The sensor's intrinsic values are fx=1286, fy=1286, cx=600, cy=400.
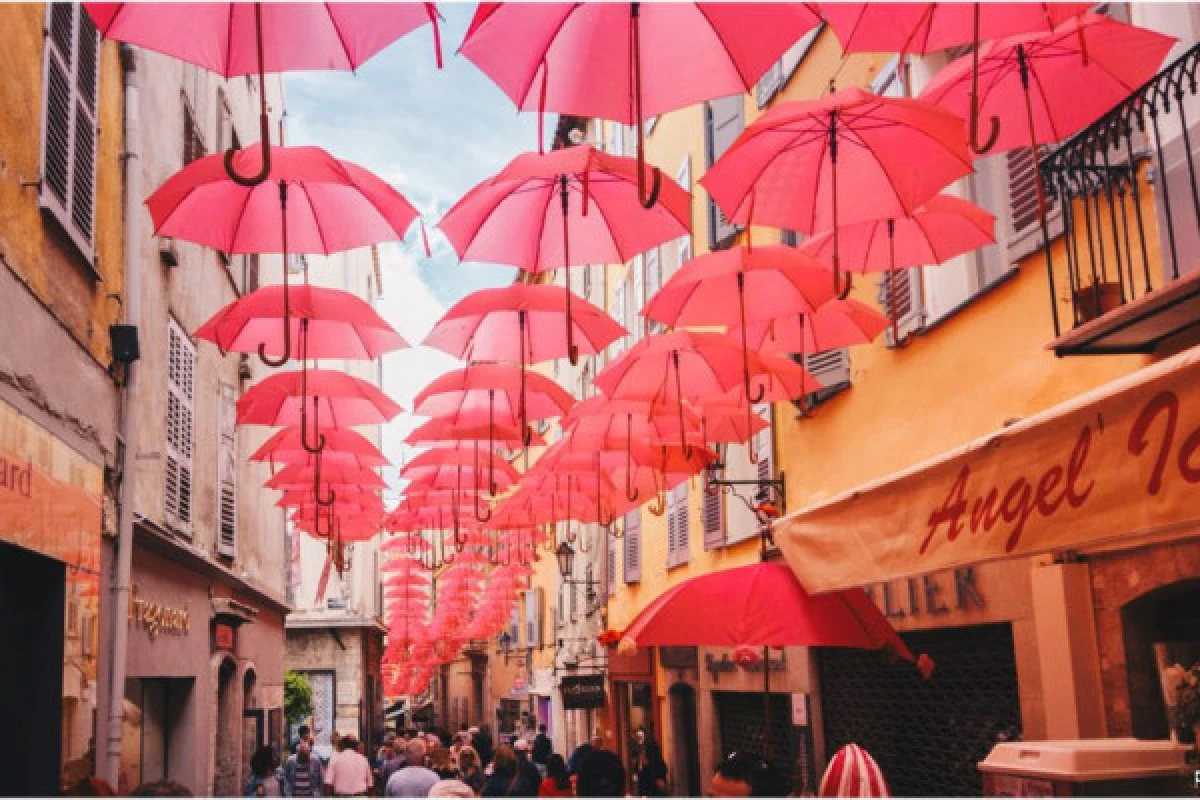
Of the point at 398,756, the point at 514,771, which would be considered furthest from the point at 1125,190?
the point at 398,756

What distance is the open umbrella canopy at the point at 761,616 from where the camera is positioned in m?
7.88

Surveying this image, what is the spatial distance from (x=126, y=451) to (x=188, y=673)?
4782 mm

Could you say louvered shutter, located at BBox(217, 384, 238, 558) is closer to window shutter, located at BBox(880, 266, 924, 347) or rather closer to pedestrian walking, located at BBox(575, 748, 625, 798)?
pedestrian walking, located at BBox(575, 748, 625, 798)

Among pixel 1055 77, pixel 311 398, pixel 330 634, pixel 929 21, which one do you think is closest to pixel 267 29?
pixel 929 21

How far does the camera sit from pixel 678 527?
68.6 ft

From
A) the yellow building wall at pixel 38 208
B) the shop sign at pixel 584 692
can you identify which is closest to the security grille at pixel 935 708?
the yellow building wall at pixel 38 208

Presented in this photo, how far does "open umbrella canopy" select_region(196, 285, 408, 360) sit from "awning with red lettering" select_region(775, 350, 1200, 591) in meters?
4.81

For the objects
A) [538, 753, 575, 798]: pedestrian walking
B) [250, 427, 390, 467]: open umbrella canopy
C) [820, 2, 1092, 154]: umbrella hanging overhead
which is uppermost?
[820, 2, 1092, 154]: umbrella hanging overhead

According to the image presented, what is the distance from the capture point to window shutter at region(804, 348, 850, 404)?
12672 mm

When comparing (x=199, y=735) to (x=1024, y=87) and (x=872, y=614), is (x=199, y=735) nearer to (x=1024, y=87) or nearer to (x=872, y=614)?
(x=872, y=614)

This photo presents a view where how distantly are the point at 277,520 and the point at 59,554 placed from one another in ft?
55.0

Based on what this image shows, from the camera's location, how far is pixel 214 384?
17.1 metres

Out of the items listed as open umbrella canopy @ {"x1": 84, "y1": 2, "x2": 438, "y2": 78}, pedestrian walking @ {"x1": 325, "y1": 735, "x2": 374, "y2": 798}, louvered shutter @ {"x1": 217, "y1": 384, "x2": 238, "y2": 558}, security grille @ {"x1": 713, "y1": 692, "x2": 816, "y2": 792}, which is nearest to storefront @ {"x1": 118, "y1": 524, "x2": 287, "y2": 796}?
louvered shutter @ {"x1": 217, "y1": 384, "x2": 238, "y2": 558}

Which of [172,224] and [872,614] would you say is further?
[172,224]
